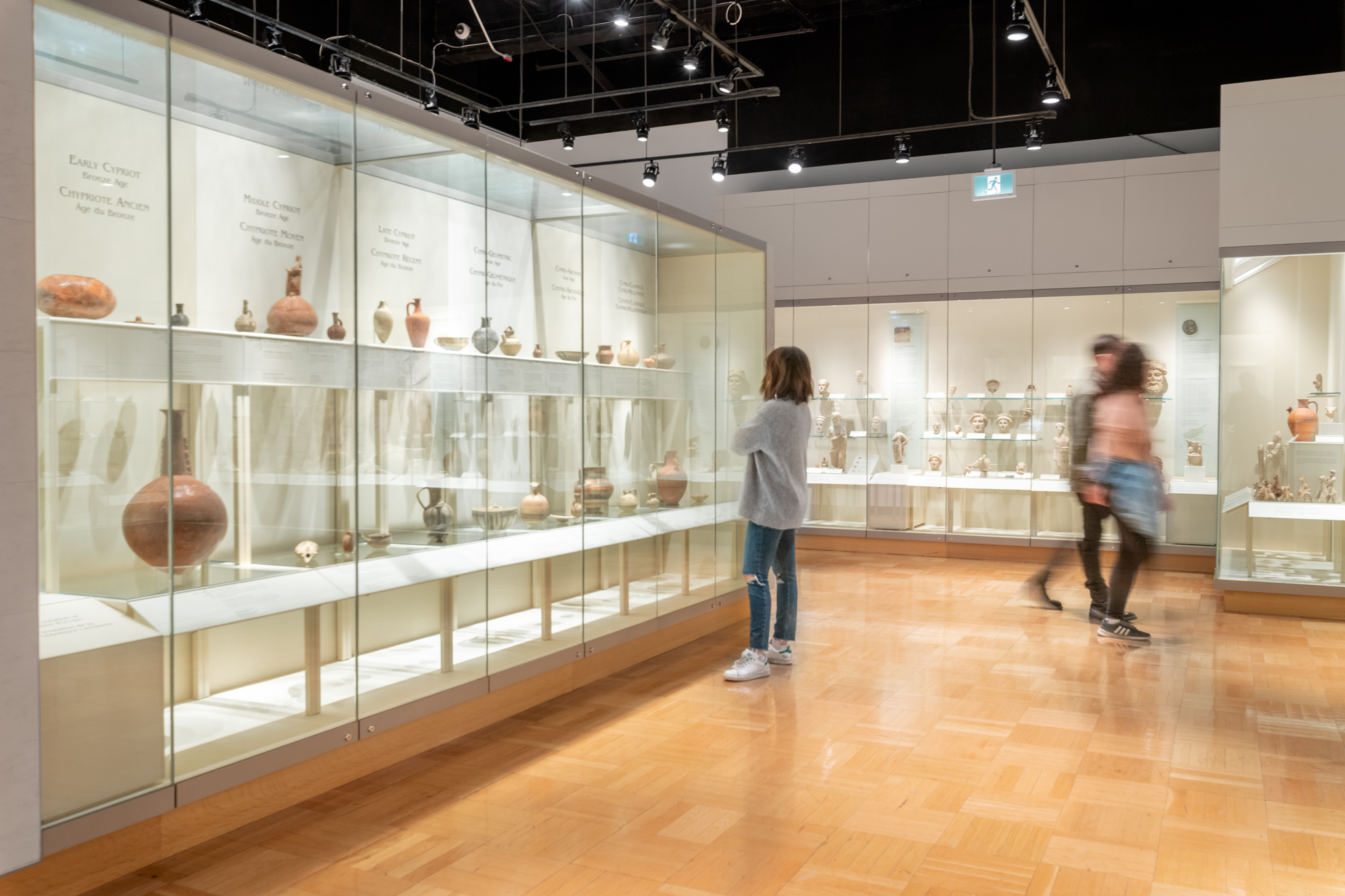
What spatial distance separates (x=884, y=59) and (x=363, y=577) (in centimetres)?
687

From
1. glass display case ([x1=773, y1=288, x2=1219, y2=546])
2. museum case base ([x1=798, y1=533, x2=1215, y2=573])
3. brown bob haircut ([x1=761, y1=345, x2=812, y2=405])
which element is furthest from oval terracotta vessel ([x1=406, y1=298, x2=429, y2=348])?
glass display case ([x1=773, y1=288, x2=1219, y2=546])

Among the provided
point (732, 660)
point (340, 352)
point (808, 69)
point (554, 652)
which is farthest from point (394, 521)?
point (808, 69)

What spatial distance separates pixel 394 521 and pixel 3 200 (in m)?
1.44

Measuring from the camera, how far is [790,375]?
4312 millimetres

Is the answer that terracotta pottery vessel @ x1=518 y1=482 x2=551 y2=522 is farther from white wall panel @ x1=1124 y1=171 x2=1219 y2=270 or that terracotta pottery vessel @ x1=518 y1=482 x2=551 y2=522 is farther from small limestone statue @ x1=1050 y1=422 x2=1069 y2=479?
white wall panel @ x1=1124 y1=171 x2=1219 y2=270

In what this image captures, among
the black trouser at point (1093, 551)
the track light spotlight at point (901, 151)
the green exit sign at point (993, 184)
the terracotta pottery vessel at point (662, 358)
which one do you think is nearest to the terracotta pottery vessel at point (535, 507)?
the terracotta pottery vessel at point (662, 358)

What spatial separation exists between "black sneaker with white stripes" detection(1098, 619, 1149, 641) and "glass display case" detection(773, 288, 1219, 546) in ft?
8.61

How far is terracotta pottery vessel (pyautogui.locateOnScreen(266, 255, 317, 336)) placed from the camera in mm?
2836

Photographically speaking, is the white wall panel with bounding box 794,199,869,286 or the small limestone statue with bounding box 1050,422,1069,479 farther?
the white wall panel with bounding box 794,199,869,286

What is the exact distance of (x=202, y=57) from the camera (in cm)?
246

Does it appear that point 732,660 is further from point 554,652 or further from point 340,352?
point 340,352

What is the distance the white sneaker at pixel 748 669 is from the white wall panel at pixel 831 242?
16.1 feet

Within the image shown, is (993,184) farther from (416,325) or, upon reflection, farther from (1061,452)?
(416,325)

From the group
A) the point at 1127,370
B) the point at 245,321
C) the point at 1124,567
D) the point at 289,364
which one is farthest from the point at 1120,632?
the point at 245,321
